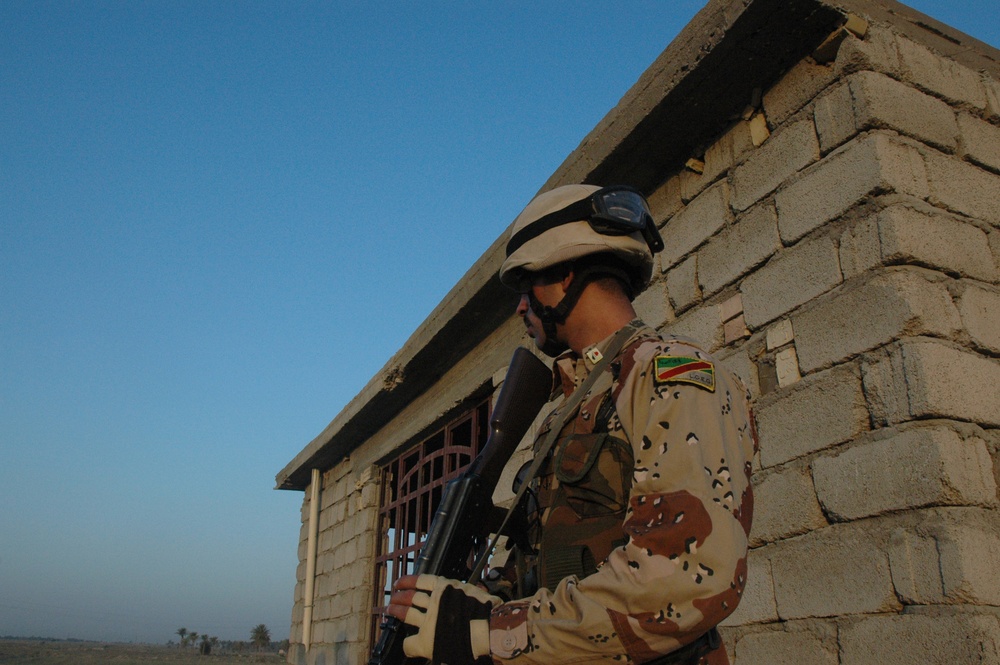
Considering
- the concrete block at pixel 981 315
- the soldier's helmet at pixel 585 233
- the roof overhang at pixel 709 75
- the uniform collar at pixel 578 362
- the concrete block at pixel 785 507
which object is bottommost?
the concrete block at pixel 785 507

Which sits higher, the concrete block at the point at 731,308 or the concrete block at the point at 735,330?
the concrete block at the point at 731,308

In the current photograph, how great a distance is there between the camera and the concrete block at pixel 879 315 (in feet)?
7.63

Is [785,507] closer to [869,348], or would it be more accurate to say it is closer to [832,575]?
[832,575]

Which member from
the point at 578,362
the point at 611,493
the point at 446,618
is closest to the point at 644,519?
the point at 611,493

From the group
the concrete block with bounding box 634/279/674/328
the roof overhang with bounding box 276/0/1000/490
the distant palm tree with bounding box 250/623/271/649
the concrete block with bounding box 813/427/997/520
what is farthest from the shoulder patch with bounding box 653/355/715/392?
the distant palm tree with bounding box 250/623/271/649

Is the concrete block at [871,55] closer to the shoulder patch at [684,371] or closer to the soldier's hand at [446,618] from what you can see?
the shoulder patch at [684,371]

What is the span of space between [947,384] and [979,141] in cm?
116

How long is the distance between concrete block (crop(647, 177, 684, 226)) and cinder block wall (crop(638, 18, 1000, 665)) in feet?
1.30

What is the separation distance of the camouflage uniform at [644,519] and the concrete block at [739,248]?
1628 mm

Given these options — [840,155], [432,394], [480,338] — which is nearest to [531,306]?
[840,155]

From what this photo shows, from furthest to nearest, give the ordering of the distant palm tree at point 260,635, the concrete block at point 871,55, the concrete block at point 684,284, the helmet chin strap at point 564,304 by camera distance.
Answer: the distant palm tree at point 260,635
the concrete block at point 684,284
the concrete block at point 871,55
the helmet chin strap at point 564,304

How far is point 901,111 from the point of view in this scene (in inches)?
105

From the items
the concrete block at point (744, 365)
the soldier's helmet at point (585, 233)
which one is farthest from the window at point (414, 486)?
the soldier's helmet at point (585, 233)

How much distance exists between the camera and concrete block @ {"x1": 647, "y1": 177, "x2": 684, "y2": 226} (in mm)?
3613
